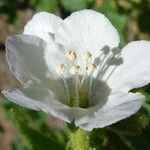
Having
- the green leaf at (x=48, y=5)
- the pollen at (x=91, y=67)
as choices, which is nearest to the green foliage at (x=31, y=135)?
the pollen at (x=91, y=67)

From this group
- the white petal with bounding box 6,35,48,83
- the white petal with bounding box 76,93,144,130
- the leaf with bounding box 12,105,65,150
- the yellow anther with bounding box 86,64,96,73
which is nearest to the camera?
the white petal with bounding box 76,93,144,130

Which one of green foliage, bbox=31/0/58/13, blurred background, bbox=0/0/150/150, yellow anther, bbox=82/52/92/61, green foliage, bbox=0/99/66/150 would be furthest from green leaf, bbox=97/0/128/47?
yellow anther, bbox=82/52/92/61

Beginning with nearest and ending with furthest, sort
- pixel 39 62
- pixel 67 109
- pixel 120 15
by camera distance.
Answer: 1. pixel 67 109
2. pixel 39 62
3. pixel 120 15

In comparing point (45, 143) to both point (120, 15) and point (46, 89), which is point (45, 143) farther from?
point (120, 15)

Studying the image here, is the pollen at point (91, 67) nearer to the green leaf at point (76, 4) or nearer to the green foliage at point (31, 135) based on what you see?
the green foliage at point (31, 135)

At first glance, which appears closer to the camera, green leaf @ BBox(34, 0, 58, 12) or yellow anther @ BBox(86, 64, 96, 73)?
yellow anther @ BBox(86, 64, 96, 73)

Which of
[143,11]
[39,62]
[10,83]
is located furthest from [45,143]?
[10,83]

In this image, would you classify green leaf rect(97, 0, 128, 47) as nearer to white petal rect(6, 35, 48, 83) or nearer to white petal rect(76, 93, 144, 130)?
white petal rect(6, 35, 48, 83)
